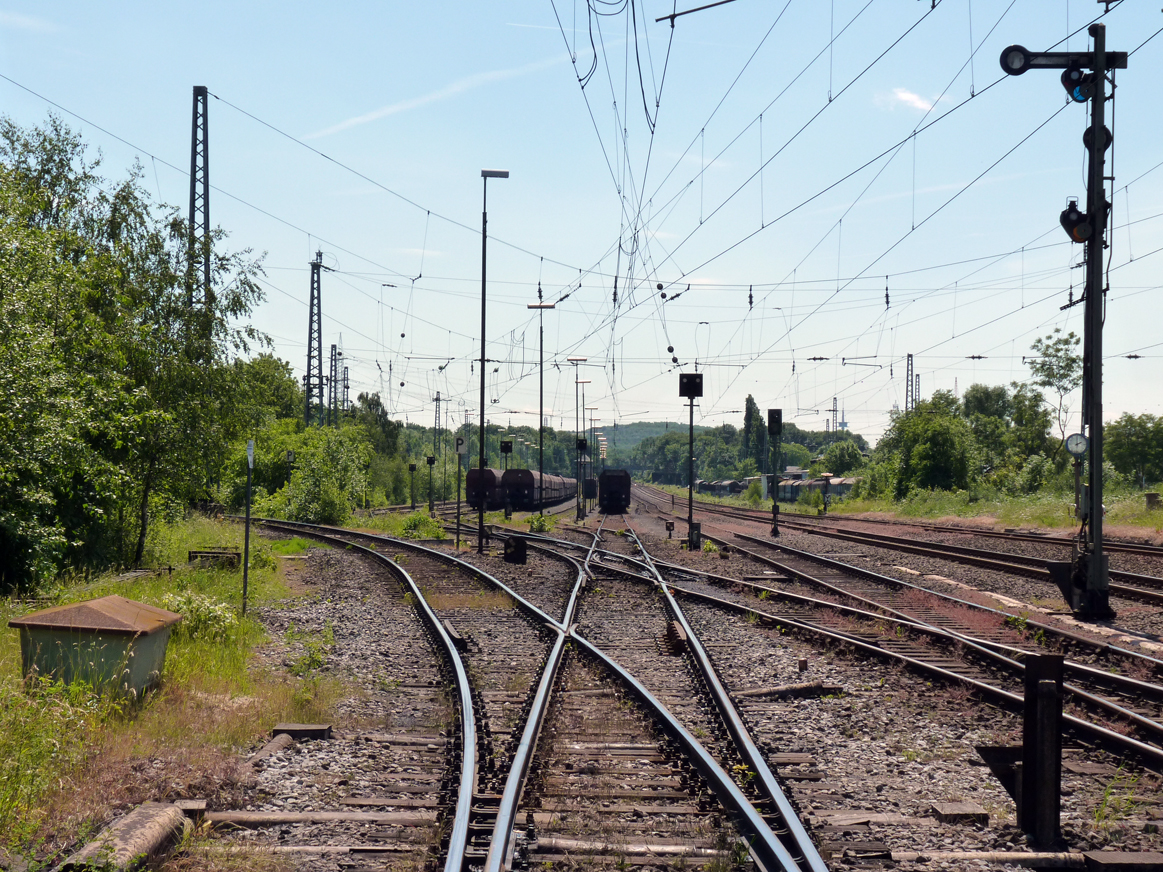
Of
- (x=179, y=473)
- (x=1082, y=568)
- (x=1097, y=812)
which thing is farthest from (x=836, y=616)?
(x=179, y=473)

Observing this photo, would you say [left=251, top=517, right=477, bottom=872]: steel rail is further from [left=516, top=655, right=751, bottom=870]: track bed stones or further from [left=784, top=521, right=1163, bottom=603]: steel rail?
[left=784, top=521, right=1163, bottom=603]: steel rail

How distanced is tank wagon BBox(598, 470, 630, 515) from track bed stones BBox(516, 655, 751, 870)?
48.9m

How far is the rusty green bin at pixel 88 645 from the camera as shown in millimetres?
7043

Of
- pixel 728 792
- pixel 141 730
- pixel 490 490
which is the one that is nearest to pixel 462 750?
pixel 728 792

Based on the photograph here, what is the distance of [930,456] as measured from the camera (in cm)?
5853

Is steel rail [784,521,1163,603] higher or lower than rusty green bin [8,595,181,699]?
lower

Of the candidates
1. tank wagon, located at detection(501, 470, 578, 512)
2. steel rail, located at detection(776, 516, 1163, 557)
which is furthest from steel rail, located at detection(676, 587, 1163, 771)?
tank wagon, located at detection(501, 470, 578, 512)

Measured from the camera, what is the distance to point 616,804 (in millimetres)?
5516

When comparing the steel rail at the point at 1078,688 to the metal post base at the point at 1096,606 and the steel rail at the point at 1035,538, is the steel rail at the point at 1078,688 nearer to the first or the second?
the metal post base at the point at 1096,606

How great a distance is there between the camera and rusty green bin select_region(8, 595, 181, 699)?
704 cm

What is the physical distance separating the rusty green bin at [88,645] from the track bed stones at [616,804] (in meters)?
3.49

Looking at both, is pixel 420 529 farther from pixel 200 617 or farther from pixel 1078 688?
pixel 1078 688

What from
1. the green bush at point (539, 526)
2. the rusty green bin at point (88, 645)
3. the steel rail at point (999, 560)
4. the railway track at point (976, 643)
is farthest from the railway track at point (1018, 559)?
the rusty green bin at point (88, 645)

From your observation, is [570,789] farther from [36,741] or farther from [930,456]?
[930,456]
